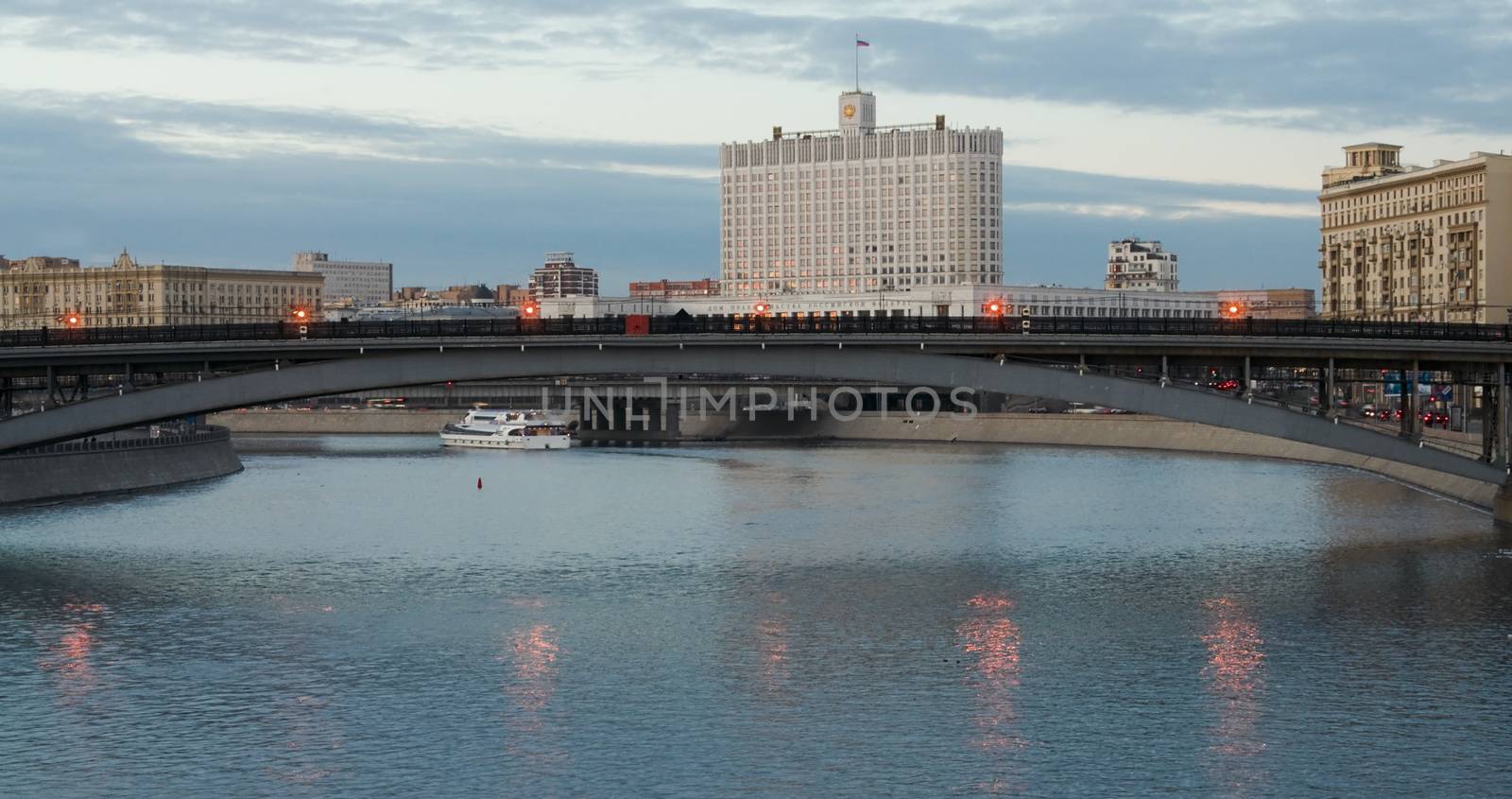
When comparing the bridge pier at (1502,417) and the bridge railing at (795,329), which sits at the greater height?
the bridge railing at (795,329)

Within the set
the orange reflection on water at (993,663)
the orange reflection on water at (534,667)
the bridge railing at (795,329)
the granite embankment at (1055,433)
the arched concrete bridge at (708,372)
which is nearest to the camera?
the orange reflection on water at (993,663)

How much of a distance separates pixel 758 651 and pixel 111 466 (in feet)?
199

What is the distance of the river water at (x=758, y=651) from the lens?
36.2 meters

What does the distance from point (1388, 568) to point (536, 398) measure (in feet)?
398

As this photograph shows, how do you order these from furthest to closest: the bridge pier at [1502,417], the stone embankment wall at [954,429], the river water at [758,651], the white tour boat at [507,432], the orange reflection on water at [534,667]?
the white tour boat at [507,432] → the stone embankment wall at [954,429] → the bridge pier at [1502,417] → the orange reflection on water at [534,667] → the river water at [758,651]

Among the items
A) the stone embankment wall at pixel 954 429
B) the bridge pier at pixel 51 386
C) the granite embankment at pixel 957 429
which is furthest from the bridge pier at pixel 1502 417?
the bridge pier at pixel 51 386

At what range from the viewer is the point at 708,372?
222 feet

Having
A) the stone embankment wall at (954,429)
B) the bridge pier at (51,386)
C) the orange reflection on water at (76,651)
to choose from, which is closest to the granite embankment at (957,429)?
the stone embankment wall at (954,429)

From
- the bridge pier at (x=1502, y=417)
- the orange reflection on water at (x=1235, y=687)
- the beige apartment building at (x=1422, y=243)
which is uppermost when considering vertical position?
the beige apartment building at (x=1422, y=243)

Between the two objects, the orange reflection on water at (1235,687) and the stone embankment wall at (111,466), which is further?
the stone embankment wall at (111,466)

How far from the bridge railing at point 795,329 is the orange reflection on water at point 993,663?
14.7 metres

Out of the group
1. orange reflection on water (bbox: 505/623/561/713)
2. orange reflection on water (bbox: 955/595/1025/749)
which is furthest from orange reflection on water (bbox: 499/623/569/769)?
orange reflection on water (bbox: 955/595/1025/749)

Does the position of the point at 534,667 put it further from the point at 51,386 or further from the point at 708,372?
the point at 51,386

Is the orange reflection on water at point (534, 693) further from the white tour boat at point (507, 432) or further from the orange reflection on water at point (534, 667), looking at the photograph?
the white tour boat at point (507, 432)
